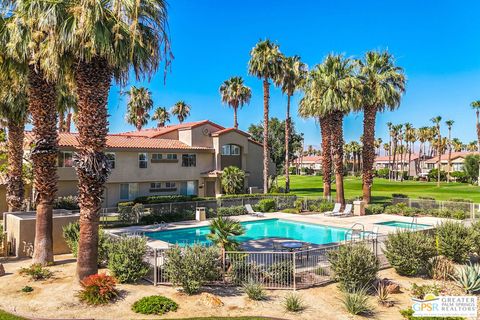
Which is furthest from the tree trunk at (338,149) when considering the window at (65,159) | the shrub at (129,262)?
the shrub at (129,262)

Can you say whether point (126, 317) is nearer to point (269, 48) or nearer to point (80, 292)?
point (80, 292)

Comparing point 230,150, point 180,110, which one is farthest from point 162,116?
point 230,150

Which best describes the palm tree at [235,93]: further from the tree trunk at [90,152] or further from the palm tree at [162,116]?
the tree trunk at [90,152]

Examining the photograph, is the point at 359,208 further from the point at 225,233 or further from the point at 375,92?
the point at 225,233

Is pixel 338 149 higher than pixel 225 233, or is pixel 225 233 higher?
pixel 338 149

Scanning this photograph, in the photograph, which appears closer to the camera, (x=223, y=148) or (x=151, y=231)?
(x=151, y=231)

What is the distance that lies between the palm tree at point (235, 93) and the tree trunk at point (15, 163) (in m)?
34.0

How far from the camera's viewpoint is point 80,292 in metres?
11.9

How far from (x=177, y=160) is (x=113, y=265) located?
86.1 ft

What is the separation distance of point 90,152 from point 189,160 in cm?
2722

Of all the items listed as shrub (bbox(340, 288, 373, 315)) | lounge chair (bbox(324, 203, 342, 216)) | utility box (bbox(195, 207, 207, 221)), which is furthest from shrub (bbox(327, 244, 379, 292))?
lounge chair (bbox(324, 203, 342, 216))

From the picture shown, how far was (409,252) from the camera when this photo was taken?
14.8m

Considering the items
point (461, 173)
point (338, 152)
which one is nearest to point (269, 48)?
point (338, 152)

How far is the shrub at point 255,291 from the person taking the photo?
12172mm
